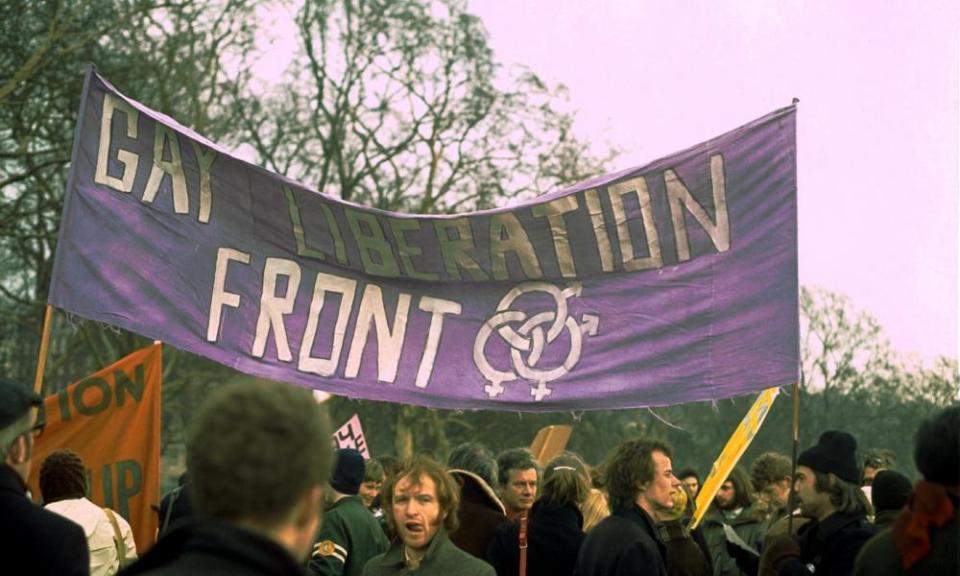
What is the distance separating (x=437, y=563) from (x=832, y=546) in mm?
1625

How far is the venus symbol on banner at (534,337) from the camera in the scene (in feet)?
28.1

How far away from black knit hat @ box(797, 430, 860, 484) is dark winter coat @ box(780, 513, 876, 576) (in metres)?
0.18

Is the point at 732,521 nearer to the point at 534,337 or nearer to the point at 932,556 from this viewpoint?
the point at 534,337

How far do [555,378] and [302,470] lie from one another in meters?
5.76

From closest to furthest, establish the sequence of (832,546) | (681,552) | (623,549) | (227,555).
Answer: (227,555)
(623,549)
(832,546)
(681,552)

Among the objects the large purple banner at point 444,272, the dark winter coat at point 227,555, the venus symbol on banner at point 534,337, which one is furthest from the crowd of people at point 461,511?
the large purple banner at point 444,272

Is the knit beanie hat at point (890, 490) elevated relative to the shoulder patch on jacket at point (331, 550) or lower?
elevated

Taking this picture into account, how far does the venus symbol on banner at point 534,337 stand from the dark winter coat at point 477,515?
1.59ft

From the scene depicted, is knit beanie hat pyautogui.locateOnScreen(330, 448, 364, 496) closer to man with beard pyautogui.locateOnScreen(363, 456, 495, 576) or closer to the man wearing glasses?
man with beard pyautogui.locateOnScreen(363, 456, 495, 576)

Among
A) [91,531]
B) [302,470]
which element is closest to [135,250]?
[91,531]

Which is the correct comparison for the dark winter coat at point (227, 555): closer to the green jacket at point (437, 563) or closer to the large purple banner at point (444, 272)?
the green jacket at point (437, 563)

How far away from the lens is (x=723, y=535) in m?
11.1

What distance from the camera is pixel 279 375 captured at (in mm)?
8492

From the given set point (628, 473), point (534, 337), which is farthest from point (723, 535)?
point (628, 473)
